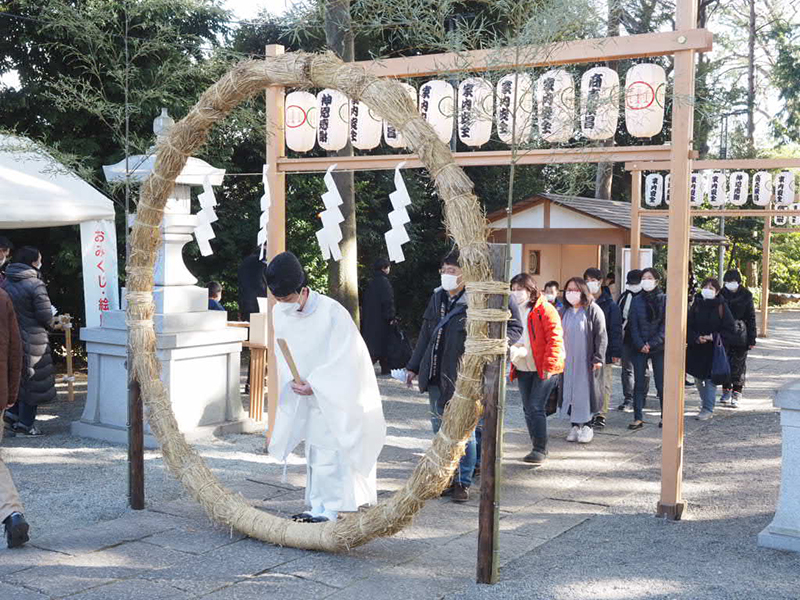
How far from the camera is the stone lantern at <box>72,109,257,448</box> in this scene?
7895mm

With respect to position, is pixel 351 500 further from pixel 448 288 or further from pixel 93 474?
pixel 93 474

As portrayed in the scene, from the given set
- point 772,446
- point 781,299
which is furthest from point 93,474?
point 781,299

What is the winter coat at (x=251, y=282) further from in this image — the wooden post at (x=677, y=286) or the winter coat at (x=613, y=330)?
the wooden post at (x=677, y=286)

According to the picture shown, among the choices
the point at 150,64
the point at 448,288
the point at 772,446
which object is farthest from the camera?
the point at 150,64

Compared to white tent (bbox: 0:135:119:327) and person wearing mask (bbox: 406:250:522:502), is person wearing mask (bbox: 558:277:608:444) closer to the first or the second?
person wearing mask (bbox: 406:250:522:502)

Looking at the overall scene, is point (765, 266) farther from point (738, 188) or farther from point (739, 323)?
point (739, 323)

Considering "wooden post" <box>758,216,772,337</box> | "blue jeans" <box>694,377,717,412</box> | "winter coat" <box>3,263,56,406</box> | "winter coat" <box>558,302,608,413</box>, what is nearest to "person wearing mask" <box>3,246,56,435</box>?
"winter coat" <box>3,263,56,406</box>

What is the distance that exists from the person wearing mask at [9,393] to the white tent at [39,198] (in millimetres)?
4045

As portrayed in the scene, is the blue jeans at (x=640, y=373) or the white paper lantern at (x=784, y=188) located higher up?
the white paper lantern at (x=784, y=188)

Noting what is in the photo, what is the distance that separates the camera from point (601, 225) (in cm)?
1697

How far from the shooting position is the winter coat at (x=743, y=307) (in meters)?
10.1

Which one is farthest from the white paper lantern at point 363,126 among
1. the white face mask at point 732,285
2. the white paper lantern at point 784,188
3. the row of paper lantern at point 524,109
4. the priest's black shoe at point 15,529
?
the white paper lantern at point 784,188

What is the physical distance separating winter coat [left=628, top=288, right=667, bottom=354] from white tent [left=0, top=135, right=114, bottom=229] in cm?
617

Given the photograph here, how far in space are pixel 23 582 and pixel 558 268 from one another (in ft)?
53.9
